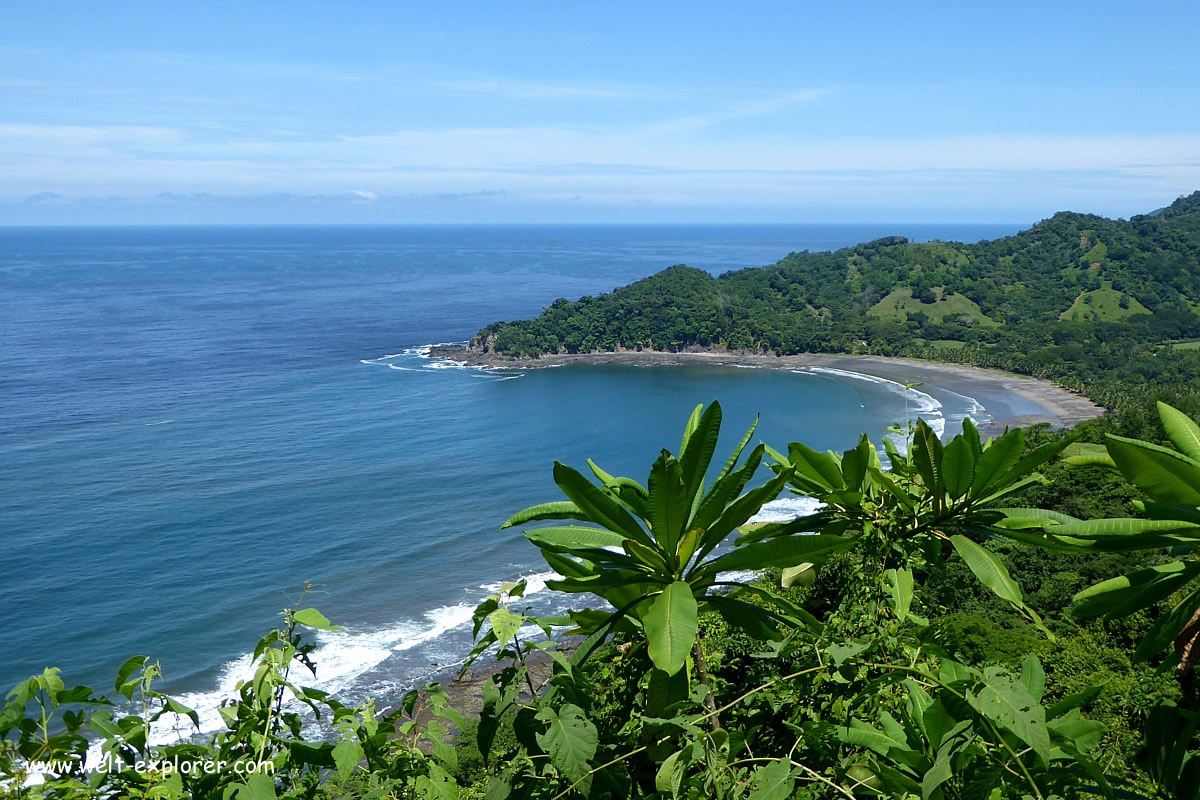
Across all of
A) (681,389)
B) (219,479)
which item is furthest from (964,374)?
(219,479)

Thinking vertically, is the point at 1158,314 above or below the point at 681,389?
above

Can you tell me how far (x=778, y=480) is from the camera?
6.65ft

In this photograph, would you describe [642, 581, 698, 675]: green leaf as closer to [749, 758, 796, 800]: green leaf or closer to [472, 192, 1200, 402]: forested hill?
[749, 758, 796, 800]: green leaf

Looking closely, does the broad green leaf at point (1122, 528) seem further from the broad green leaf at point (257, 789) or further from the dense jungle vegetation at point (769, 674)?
the broad green leaf at point (257, 789)

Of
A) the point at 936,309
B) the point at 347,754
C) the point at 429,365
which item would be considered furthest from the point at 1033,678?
the point at 936,309

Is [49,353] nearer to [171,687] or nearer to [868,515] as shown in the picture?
[171,687]

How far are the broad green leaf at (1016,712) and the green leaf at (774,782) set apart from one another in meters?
0.38

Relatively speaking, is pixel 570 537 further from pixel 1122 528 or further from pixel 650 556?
pixel 1122 528

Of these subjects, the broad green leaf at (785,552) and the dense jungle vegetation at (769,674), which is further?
the broad green leaf at (785,552)

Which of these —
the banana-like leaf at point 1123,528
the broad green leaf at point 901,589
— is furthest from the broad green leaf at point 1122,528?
the broad green leaf at point 901,589

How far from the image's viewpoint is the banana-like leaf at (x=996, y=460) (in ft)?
6.99

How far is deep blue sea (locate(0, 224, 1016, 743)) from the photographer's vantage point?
22.8 metres

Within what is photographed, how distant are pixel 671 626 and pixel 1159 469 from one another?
1040 millimetres

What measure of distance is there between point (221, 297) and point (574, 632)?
95.1 m
